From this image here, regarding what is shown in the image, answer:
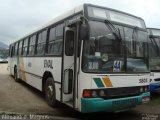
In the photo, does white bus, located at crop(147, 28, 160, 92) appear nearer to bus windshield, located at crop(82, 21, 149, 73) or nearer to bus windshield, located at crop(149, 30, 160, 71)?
bus windshield, located at crop(149, 30, 160, 71)

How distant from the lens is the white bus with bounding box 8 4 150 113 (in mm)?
5266

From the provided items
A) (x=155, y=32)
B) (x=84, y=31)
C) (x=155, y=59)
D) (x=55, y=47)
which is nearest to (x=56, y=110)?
(x=55, y=47)

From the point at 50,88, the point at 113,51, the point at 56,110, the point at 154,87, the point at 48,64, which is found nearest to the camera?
the point at 113,51

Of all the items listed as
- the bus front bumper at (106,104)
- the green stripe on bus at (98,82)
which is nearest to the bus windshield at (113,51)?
the green stripe on bus at (98,82)

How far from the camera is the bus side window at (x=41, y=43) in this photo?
8113 millimetres

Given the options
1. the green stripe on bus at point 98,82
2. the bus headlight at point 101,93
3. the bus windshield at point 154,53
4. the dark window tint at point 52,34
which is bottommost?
the bus headlight at point 101,93

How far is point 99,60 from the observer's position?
212 inches

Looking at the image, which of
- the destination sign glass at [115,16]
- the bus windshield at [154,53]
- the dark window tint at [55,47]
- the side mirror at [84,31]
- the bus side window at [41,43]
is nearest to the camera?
the side mirror at [84,31]

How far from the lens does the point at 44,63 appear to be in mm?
7820

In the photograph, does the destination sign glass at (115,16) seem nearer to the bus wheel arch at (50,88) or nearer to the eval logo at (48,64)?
the eval logo at (48,64)

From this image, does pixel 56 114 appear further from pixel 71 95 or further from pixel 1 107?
pixel 1 107

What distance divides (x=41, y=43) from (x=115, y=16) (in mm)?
3392

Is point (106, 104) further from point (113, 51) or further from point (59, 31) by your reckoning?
point (59, 31)

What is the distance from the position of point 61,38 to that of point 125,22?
6.09ft
